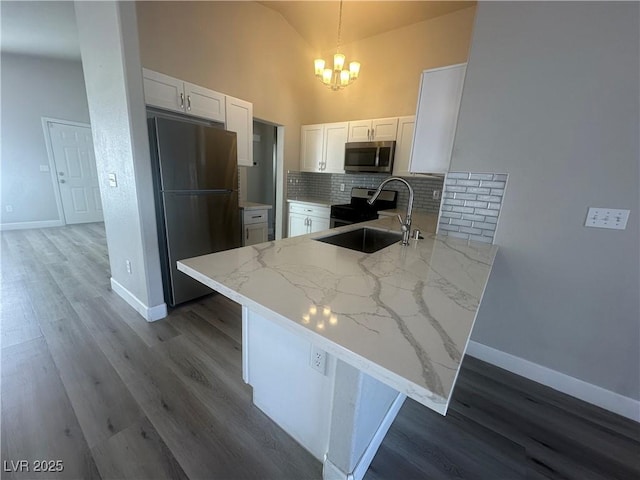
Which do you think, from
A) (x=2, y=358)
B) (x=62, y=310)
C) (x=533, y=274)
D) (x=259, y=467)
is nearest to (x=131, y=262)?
(x=62, y=310)

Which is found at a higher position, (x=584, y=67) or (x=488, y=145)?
(x=584, y=67)

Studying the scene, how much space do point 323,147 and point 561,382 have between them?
3.62 metres

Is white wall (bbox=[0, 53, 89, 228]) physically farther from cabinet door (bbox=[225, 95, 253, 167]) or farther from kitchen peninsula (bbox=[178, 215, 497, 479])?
kitchen peninsula (bbox=[178, 215, 497, 479])

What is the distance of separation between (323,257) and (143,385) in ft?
4.50

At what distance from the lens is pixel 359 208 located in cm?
343

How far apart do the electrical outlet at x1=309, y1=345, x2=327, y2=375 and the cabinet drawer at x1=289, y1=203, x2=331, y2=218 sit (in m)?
2.74

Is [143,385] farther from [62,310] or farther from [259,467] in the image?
[62,310]

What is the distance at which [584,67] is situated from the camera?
4.39ft

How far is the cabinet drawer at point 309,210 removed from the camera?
3672mm

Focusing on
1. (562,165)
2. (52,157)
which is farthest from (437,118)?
(52,157)

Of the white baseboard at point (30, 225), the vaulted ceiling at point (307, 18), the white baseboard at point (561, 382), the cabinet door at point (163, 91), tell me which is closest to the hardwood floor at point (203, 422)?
the white baseboard at point (561, 382)

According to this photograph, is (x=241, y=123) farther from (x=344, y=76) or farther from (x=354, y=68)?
(x=354, y=68)

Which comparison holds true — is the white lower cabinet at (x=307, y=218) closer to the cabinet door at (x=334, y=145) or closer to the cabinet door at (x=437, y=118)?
the cabinet door at (x=334, y=145)

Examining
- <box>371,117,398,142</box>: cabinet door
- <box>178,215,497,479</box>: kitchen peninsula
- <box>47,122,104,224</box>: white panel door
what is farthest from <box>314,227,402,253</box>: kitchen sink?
<box>47,122,104,224</box>: white panel door
